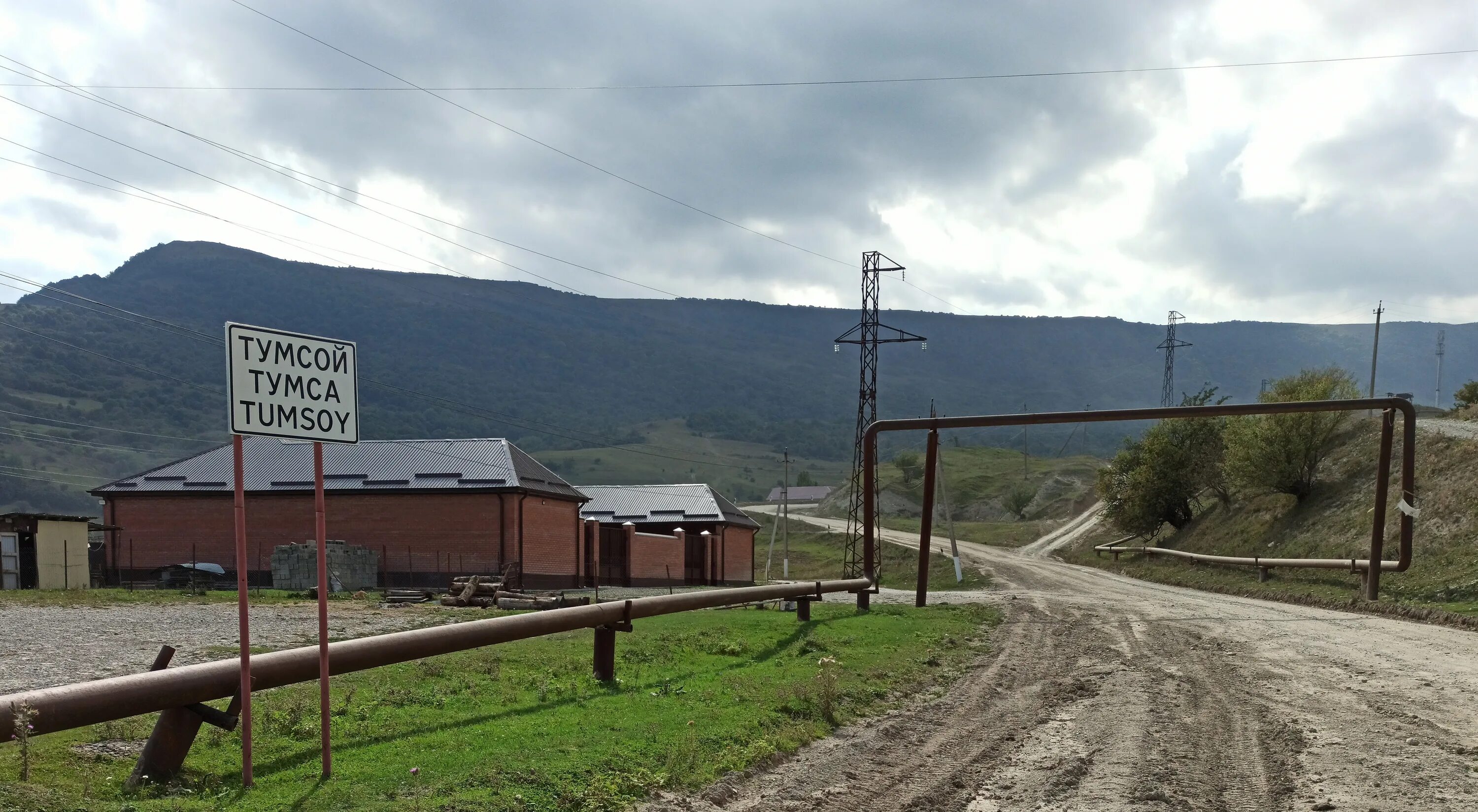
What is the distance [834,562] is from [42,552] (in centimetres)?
4921

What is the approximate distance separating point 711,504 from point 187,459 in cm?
2894

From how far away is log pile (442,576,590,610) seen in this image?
1192 inches

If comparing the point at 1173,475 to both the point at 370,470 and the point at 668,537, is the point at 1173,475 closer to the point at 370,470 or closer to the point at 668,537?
the point at 668,537

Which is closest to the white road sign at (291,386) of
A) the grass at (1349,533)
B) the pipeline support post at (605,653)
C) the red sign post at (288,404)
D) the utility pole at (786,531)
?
the red sign post at (288,404)

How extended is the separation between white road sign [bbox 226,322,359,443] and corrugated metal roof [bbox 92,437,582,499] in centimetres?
3898

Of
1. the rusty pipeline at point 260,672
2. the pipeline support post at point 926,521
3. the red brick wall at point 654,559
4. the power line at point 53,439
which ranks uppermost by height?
the rusty pipeline at point 260,672

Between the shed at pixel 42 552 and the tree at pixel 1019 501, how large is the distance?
87.2 m

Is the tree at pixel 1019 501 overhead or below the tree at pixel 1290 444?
below

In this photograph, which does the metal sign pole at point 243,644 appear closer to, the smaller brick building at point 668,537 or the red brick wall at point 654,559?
the smaller brick building at point 668,537

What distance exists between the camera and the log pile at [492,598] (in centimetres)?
3027

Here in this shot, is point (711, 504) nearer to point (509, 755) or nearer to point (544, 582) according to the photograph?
point (544, 582)

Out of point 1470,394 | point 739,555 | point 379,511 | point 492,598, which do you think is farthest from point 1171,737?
point 739,555

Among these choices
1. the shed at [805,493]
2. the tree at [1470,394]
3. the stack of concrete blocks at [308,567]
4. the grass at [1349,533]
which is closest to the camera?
the grass at [1349,533]

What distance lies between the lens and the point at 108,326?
172500 mm
